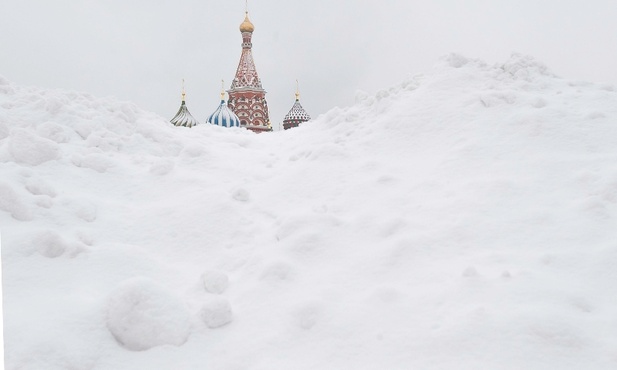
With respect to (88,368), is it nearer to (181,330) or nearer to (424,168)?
(181,330)

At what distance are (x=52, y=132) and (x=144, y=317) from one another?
10.8ft

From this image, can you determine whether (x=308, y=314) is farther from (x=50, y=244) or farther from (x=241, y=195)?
(x=241, y=195)

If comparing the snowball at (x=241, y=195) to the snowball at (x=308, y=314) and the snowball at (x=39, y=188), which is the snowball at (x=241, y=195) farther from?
the snowball at (x=308, y=314)

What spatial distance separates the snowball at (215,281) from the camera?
110 inches

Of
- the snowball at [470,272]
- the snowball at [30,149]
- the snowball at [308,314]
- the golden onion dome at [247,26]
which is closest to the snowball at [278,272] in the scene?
the snowball at [308,314]

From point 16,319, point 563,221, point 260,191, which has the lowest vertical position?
point 260,191

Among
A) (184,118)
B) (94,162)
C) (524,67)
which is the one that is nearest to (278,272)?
(94,162)

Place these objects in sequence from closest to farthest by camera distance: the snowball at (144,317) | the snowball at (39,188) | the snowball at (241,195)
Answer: the snowball at (144,317), the snowball at (39,188), the snowball at (241,195)

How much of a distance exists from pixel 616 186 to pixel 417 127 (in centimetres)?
217

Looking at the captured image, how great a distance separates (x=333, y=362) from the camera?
6.98ft

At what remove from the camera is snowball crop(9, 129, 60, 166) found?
154 inches

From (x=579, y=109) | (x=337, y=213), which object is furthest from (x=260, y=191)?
(x=579, y=109)

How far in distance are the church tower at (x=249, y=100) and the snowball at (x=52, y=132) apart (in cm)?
2409

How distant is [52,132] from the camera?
15.4 ft
